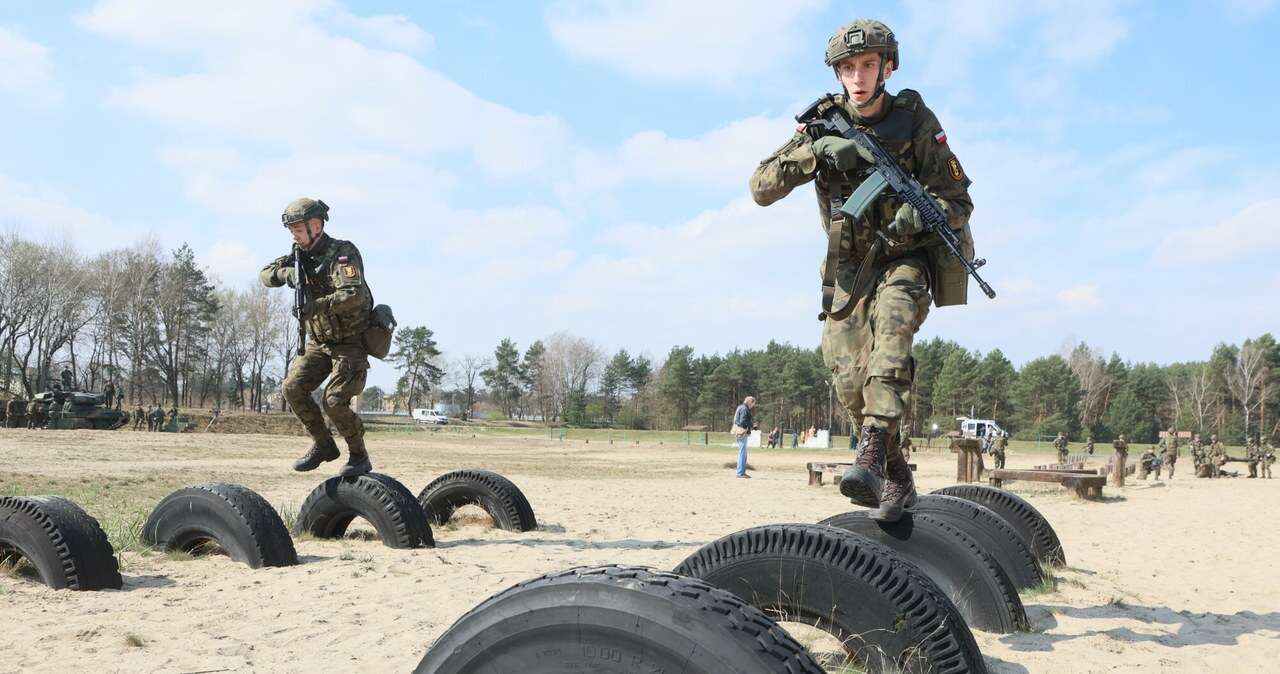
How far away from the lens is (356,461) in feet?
25.7

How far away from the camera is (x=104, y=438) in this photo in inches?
1153

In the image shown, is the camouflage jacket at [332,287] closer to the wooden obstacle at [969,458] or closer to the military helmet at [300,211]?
the military helmet at [300,211]

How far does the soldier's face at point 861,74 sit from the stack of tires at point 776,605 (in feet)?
6.88

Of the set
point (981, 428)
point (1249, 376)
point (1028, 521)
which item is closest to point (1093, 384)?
point (1249, 376)

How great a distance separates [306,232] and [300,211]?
196 mm

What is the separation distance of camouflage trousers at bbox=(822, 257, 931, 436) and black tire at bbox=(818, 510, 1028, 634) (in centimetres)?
62

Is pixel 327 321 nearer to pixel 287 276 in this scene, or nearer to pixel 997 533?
pixel 287 276

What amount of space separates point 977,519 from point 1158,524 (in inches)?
330

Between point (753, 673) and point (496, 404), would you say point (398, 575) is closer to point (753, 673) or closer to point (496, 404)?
point (753, 673)

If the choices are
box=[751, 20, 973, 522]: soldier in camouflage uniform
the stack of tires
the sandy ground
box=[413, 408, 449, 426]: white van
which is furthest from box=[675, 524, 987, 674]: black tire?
box=[413, 408, 449, 426]: white van

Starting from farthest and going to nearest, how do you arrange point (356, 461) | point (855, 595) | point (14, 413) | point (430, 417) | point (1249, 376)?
point (430, 417) → point (1249, 376) → point (14, 413) → point (356, 461) → point (855, 595)

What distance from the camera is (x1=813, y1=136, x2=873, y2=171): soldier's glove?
4148 mm

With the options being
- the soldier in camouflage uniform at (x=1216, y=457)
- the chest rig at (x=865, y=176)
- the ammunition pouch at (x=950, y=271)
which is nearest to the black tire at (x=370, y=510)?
the chest rig at (x=865, y=176)

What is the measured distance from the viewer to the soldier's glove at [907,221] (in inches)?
162
